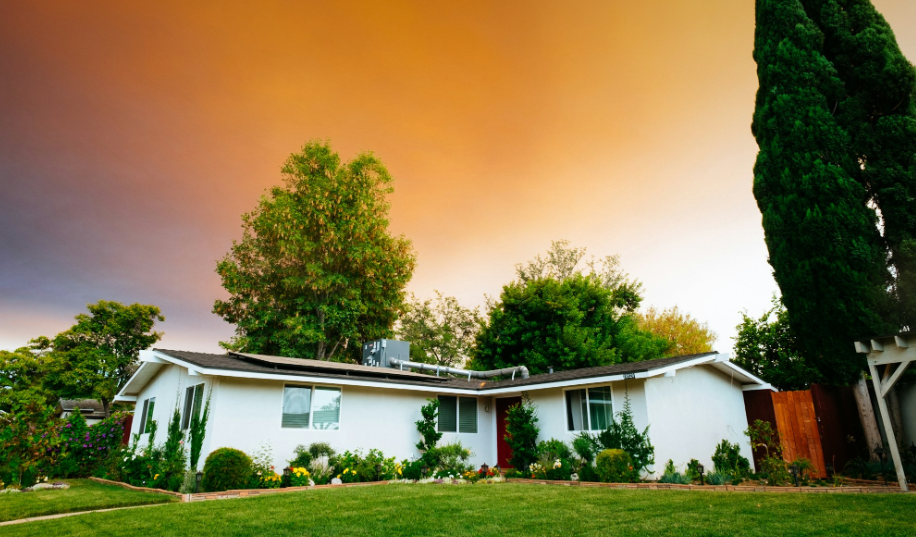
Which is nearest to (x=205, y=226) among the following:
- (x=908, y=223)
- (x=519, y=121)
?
(x=519, y=121)

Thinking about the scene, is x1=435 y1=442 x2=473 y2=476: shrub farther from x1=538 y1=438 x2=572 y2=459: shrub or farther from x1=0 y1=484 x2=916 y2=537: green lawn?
x1=0 y1=484 x2=916 y2=537: green lawn

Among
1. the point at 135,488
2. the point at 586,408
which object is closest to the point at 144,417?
the point at 135,488

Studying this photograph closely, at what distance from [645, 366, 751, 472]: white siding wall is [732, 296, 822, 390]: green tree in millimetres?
3832

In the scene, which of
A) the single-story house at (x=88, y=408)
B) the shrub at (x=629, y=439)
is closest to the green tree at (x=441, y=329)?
the shrub at (x=629, y=439)

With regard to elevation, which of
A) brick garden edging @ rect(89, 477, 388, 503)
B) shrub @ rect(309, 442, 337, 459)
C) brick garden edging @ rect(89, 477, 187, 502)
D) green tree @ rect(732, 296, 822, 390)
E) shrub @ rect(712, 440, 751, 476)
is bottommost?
brick garden edging @ rect(89, 477, 187, 502)

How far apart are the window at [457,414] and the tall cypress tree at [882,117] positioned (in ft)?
39.5

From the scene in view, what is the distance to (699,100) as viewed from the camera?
54.6ft

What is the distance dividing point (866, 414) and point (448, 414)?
11591 millimetres

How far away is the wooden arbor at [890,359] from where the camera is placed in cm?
874

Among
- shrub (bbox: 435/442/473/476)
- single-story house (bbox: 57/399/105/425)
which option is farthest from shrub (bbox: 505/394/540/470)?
single-story house (bbox: 57/399/105/425)

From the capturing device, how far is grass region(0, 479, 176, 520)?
7631 millimetres

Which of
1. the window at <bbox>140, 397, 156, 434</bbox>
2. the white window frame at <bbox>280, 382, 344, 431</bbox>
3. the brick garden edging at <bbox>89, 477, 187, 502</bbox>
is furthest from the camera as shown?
the window at <bbox>140, 397, 156, 434</bbox>

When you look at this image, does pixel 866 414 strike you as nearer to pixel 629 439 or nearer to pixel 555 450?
pixel 629 439

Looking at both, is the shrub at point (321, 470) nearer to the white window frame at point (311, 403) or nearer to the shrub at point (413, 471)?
the white window frame at point (311, 403)
